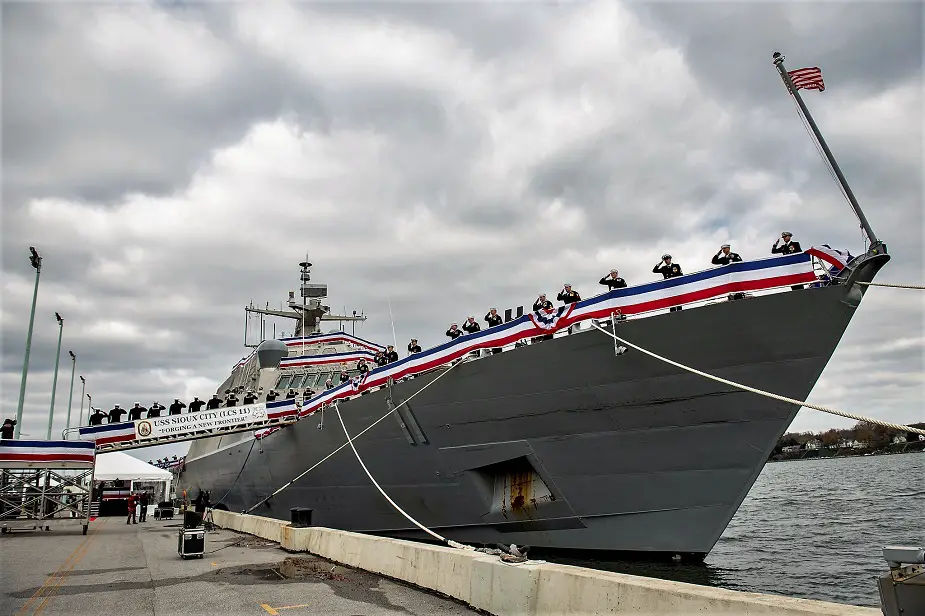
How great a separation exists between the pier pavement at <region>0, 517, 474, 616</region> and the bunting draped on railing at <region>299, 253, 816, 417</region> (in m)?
4.17

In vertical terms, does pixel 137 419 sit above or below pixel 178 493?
above

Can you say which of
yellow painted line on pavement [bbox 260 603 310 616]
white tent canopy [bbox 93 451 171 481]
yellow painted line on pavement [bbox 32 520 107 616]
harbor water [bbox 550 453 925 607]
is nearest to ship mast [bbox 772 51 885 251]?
harbor water [bbox 550 453 925 607]

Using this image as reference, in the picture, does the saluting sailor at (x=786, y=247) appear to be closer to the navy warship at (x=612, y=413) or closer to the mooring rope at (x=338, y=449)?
the navy warship at (x=612, y=413)

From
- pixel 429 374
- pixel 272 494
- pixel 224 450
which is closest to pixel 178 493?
pixel 224 450

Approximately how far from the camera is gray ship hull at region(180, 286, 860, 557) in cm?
873

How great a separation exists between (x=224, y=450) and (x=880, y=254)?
18816 millimetres

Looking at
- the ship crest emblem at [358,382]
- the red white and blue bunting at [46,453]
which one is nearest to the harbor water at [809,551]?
the ship crest emblem at [358,382]

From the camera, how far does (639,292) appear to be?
939 cm

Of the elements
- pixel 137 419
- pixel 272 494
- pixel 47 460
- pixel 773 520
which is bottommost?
pixel 773 520

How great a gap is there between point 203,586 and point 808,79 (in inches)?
409

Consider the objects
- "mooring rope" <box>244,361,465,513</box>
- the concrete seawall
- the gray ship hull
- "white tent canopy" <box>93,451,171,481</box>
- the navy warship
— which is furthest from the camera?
"white tent canopy" <box>93,451,171,481</box>

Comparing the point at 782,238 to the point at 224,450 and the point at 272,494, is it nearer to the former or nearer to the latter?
the point at 272,494

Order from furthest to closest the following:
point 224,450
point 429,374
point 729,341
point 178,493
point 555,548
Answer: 1. point 178,493
2. point 224,450
3. point 429,374
4. point 555,548
5. point 729,341

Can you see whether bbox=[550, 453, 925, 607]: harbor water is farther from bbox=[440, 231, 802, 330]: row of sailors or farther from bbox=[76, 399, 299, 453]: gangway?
bbox=[76, 399, 299, 453]: gangway
